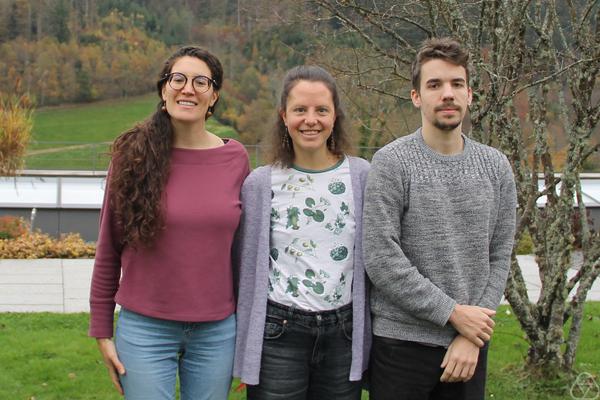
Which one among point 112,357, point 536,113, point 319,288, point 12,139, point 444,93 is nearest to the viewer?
point 444,93

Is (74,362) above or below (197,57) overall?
below

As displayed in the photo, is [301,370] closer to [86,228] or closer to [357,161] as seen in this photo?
[357,161]

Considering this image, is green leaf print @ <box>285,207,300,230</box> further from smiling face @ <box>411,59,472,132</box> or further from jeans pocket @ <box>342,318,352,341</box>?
smiling face @ <box>411,59,472,132</box>

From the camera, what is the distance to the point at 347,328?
2.86 m

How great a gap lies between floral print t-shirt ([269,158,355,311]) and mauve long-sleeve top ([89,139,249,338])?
173 mm

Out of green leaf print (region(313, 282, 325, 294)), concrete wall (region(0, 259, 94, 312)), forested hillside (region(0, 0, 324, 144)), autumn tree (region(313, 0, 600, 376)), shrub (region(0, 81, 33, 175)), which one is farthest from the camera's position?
forested hillside (region(0, 0, 324, 144))

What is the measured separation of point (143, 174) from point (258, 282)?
54 cm

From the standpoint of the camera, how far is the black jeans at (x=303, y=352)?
2824mm

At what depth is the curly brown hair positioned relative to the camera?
2.80 meters

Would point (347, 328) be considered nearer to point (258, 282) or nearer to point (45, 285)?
point (258, 282)

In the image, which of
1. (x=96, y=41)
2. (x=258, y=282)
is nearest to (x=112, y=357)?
(x=258, y=282)

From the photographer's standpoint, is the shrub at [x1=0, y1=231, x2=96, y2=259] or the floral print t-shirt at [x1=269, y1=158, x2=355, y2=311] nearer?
the floral print t-shirt at [x1=269, y1=158, x2=355, y2=311]

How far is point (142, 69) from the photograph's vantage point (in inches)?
1797

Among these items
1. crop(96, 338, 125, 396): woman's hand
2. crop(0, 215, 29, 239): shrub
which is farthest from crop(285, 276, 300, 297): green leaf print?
crop(0, 215, 29, 239): shrub
